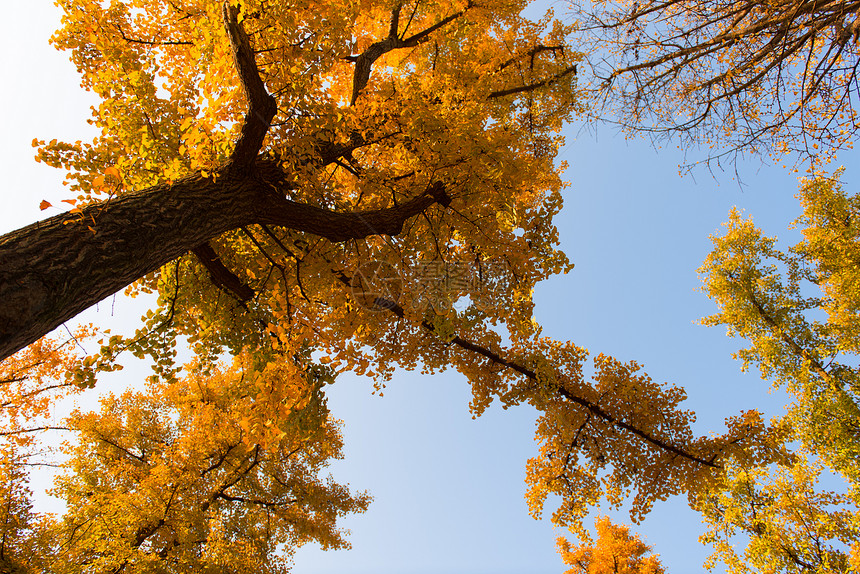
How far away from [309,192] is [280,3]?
5.03 ft

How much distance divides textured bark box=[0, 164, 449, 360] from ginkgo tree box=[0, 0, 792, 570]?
1 cm

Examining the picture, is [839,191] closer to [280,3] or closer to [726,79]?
[726,79]

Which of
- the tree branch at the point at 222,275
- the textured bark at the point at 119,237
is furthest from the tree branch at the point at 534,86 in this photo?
the tree branch at the point at 222,275

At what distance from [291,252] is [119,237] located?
5.15 feet

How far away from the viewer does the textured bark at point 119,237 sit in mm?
1840

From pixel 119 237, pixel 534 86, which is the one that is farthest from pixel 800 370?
pixel 119 237

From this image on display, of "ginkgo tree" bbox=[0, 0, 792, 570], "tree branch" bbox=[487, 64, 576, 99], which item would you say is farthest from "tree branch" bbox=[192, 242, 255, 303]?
"tree branch" bbox=[487, 64, 576, 99]

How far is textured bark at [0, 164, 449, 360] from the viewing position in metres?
1.84

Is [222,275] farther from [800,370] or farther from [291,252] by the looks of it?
Answer: [800,370]

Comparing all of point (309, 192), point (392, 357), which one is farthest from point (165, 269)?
point (392, 357)

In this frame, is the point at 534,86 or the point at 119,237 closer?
the point at 119,237

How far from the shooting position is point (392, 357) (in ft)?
14.9

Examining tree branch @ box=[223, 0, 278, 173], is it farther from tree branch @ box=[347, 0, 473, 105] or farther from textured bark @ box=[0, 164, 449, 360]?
tree branch @ box=[347, 0, 473, 105]

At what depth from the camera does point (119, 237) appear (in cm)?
225
